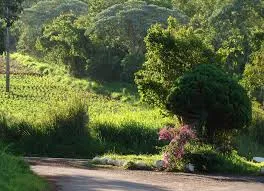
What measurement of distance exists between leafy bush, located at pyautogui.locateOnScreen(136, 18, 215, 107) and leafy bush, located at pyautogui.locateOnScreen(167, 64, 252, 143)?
2.14 meters

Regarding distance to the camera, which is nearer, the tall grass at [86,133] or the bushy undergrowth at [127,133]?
the tall grass at [86,133]

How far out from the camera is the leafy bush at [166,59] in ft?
80.1

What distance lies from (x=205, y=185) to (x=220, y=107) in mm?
5294

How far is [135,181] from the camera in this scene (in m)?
17.3

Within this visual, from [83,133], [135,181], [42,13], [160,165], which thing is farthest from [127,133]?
[42,13]

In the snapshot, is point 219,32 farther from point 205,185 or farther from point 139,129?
point 205,185

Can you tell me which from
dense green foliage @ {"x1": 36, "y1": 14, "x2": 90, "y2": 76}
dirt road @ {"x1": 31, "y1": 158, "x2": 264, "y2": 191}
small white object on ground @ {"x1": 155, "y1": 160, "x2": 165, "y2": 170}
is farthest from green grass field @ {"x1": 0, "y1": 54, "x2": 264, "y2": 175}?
dense green foliage @ {"x1": 36, "y1": 14, "x2": 90, "y2": 76}

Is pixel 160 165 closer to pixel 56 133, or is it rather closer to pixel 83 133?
pixel 83 133

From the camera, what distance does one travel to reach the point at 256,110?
30312mm

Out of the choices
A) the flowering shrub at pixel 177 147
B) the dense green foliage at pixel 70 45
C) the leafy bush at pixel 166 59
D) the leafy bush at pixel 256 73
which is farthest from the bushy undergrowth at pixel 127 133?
the dense green foliage at pixel 70 45

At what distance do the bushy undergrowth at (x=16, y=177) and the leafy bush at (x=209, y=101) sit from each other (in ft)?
27.2

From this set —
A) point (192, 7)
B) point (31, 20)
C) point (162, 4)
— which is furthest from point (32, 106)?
→ point (31, 20)

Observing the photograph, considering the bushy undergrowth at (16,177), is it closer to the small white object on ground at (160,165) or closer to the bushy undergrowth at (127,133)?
the small white object on ground at (160,165)

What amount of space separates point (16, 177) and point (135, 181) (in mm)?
5294
